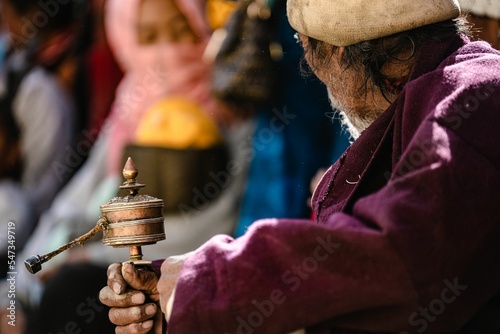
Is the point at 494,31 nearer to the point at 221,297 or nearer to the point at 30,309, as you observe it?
the point at 221,297

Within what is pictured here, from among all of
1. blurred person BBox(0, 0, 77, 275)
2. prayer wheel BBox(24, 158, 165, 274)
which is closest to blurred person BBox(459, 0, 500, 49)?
prayer wheel BBox(24, 158, 165, 274)

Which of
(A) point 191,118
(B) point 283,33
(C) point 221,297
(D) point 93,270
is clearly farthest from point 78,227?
(C) point 221,297

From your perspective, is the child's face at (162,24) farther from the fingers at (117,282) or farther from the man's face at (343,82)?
the fingers at (117,282)

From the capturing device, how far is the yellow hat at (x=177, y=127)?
493cm

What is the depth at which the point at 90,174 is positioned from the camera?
17.4 feet

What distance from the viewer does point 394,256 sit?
77.4 inches

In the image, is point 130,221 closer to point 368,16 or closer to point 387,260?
point 387,260

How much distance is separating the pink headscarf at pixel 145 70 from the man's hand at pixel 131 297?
102 inches

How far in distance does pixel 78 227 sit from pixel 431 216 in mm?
3599

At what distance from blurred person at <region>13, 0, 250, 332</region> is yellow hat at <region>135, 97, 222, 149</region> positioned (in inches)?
1.5

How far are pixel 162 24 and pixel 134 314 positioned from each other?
302 cm

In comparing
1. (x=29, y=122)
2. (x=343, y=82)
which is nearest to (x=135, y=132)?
(x=29, y=122)

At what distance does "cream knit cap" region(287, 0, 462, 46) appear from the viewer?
252 centimetres

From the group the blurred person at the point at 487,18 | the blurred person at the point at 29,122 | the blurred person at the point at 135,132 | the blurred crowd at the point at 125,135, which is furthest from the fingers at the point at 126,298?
the blurred person at the point at 29,122
